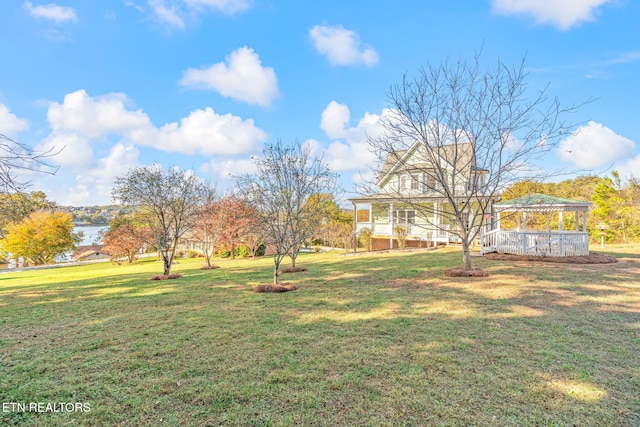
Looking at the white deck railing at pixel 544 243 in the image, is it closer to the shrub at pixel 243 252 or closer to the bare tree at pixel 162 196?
the bare tree at pixel 162 196

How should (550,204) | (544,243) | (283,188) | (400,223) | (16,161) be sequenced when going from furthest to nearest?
1. (400,223)
2. (550,204)
3. (544,243)
4. (283,188)
5. (16,161)

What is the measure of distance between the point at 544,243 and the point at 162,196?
16344 mm

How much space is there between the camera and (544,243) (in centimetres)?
1327

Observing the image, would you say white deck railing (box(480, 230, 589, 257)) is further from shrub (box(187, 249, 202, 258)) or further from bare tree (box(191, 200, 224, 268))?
shrub (box(187, 249, 202, 258))

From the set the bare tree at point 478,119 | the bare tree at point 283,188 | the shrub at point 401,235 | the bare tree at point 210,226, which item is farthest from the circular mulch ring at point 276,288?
the shrub at point 401,235

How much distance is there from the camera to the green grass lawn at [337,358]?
9.69 ft

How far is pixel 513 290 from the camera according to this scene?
7.89 meters

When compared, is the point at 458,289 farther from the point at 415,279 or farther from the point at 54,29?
the point at 54,29

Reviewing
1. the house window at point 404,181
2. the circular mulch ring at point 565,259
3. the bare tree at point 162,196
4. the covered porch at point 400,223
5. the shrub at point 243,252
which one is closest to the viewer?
the circular mulch ring at point 565,259

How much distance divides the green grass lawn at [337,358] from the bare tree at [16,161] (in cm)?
232

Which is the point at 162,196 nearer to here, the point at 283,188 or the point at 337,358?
the point at 283,188

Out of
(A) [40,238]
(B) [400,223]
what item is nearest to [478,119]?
(B) [400,223]

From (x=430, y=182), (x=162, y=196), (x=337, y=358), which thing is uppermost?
(x=430, y=182)

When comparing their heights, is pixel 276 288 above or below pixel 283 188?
below
